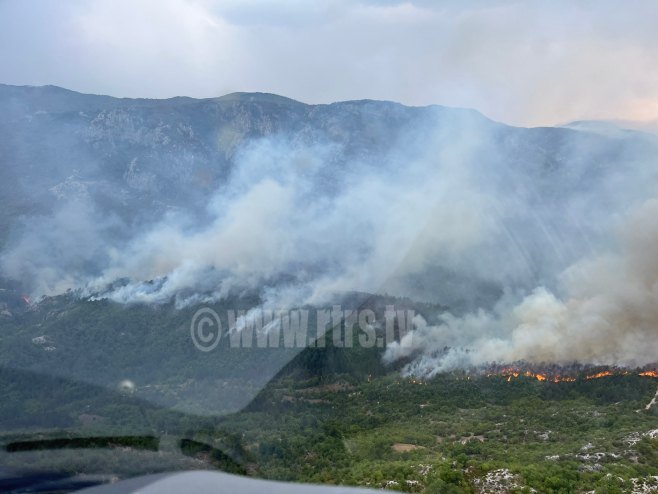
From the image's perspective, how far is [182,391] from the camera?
222 ft

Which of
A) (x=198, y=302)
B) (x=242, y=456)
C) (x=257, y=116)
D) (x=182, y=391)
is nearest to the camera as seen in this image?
(x=242, y=456)

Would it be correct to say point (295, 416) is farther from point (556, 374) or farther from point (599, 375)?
point (599, 375)

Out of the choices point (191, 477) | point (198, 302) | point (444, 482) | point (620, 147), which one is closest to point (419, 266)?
point (198, 302)

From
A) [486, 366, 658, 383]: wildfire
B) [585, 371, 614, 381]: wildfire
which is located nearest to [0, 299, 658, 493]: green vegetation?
[585, 371, 614, 381]: wildfire

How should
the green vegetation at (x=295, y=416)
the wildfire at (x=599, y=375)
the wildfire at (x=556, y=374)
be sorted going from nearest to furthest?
1. the green vegetation at (x=295, y=416)
2. the wildfire at (x=556, y=374)
3. the wildfire at (x=599, y=375)

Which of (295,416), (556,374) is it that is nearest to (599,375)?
(556,374)

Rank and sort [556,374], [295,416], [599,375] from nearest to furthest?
[295,416] < [599,375] < [556,374]

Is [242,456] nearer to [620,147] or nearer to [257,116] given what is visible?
[620,147]

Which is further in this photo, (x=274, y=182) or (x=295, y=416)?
(x=274, y=182)

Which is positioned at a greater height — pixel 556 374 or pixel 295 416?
pixel 556 374

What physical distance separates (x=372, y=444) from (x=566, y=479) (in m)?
15.6

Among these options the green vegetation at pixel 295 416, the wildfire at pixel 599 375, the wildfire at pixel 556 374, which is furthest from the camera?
the wildfire at pixel 599 375

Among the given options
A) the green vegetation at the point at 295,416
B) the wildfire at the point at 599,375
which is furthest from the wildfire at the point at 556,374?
the green vegetation at the point at 295,416

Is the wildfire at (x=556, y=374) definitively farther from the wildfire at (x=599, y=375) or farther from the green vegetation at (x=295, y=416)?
the green vegetation at (x=295, y=416)
